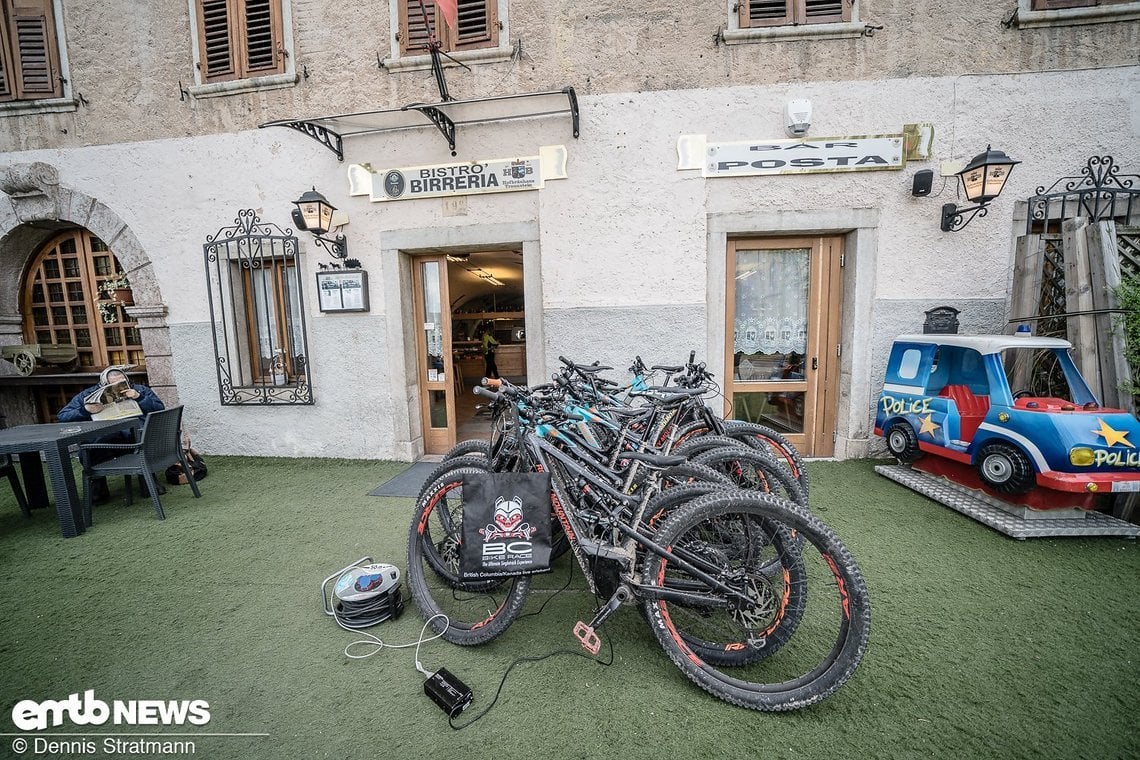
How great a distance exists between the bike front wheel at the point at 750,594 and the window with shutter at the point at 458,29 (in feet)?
17.2

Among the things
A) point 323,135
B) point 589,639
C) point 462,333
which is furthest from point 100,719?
point 462,333

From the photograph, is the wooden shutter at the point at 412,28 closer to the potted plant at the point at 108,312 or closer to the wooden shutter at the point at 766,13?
the wooden shutter at the point at 766,13

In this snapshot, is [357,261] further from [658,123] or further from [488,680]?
[488,680]

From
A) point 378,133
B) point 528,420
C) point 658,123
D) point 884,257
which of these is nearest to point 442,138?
point 378,133

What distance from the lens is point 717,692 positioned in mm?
1736

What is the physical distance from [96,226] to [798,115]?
819 cm

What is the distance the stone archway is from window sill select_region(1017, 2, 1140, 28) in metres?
9.77

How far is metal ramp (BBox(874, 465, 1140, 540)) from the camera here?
2.94 meters

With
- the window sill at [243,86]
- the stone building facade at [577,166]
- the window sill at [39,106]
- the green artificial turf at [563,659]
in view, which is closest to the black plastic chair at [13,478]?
A: the green artificial turf at [563,659]

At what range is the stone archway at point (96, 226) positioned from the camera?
5215 millimetres

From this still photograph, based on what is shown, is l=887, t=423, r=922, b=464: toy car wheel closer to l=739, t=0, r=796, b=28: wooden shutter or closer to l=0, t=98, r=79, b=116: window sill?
l=739, t=0, r=796, b=28: wooden shutter

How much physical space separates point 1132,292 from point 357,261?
706 centimetres

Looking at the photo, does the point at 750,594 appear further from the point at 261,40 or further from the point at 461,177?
the point at 261,40

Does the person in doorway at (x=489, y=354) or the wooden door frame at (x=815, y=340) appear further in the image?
the person in doorway at (x=489, y=354)
